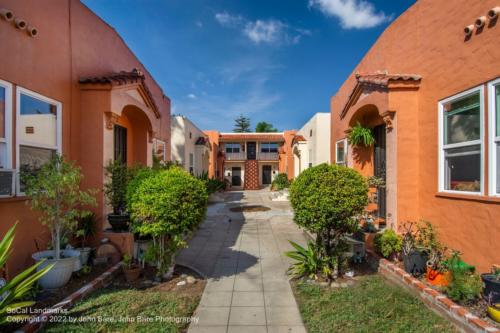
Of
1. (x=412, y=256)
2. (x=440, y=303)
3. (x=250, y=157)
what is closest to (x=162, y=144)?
(x=412, y=256)

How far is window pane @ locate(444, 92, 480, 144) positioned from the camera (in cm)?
466

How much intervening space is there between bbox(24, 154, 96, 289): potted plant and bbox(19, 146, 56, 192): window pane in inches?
5.6

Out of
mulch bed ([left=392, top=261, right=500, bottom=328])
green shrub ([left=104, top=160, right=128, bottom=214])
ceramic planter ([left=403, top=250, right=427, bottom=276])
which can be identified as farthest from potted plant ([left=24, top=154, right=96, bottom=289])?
mulch bed ([left=392, top=261, right=500, bottom=328])

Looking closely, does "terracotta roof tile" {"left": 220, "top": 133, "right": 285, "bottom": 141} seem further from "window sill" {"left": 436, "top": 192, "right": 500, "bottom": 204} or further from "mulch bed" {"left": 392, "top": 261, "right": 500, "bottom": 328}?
"mulch bed" {"left": 392, "top": 261, "right": 500, "bottom": 328}

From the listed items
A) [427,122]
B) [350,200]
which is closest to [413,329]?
[350,200]

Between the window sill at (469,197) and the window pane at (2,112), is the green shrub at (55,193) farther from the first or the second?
the window sill at (469,197)

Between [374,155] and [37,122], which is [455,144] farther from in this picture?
[37,122]

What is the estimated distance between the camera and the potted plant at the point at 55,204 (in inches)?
172

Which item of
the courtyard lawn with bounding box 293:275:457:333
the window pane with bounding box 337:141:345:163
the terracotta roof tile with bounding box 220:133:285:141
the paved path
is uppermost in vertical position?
the terracotta roof tile with bounding box 220:133:285:141

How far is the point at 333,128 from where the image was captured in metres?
10.6

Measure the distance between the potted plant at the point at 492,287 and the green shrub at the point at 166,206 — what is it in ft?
14.4

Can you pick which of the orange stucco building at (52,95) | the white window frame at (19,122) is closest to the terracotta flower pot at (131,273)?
the orange stucco building at (52,95)

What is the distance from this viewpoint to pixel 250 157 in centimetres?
3431

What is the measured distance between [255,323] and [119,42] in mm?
8441
